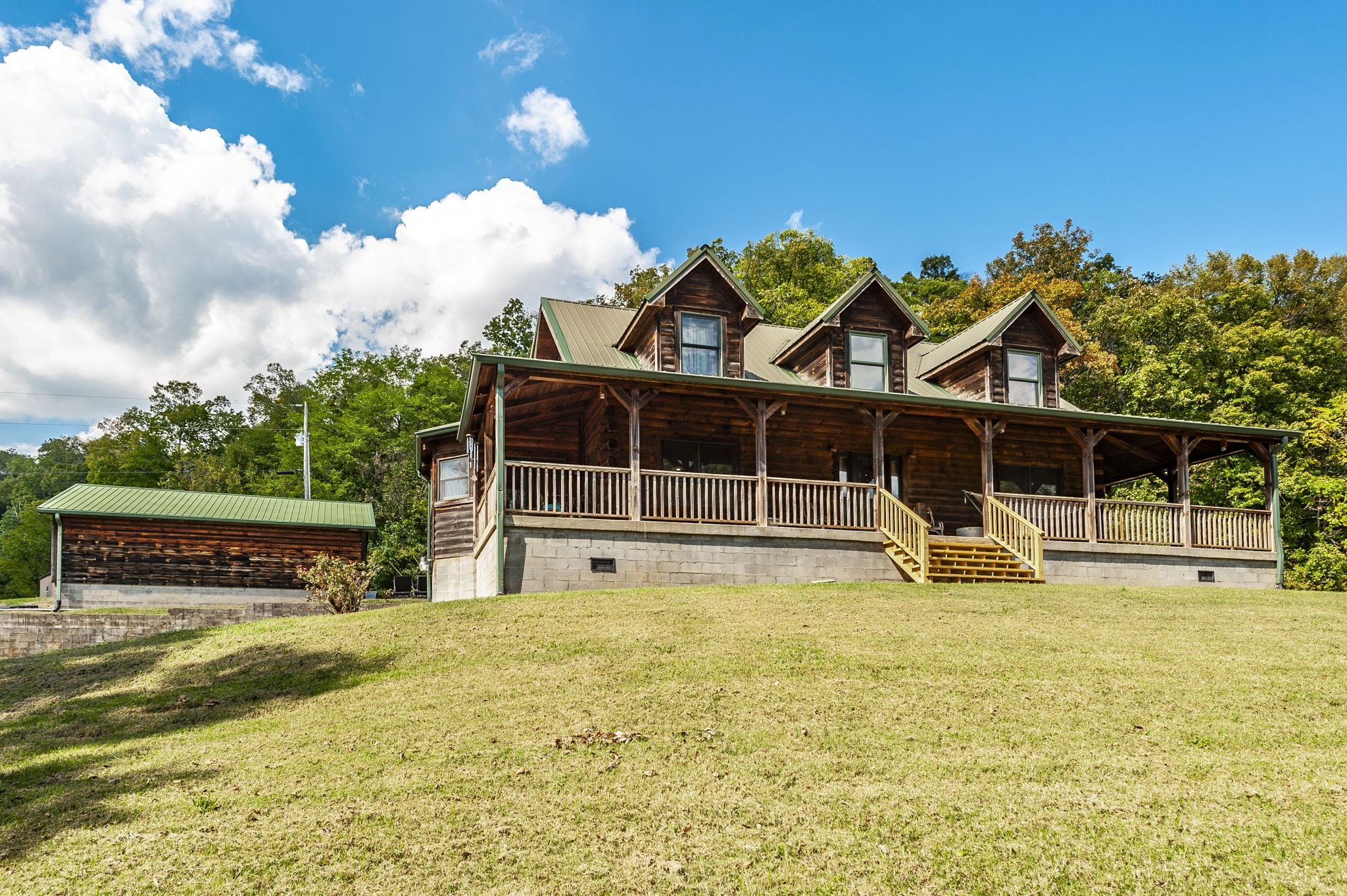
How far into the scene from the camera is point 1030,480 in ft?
77.6

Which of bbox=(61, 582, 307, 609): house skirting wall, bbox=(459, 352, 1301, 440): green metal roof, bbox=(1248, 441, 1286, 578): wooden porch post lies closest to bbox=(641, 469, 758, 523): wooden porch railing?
bbox=(459, 352, 1301, 440): green metal roof

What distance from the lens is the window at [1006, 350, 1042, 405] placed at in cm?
2356

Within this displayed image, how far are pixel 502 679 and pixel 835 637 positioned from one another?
431cm

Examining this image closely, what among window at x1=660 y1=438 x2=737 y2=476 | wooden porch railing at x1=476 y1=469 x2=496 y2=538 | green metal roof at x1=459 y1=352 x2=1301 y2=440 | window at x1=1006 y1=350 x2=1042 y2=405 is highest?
window at x1=1006 y1=350 x2=1042 y2=405

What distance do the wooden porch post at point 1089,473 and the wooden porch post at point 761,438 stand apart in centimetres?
752

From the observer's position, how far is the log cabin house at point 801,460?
56.1 feet

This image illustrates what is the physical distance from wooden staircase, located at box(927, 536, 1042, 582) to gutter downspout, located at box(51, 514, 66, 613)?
2260 cm

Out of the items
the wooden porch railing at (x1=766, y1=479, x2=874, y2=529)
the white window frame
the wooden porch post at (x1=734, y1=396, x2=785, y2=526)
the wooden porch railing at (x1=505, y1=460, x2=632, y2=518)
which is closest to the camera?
the wooden porch railing at (x1=505, y1=460, x2=632, y2=518)

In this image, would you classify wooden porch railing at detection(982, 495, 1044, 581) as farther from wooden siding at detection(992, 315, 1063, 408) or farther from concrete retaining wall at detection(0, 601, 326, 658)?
concrete retaining wall at detection(0, 601, 326, 658)

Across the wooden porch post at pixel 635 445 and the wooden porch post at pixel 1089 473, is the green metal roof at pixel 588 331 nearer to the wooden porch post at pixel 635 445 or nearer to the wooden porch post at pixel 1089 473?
the wooden porch post at pixel 635 445

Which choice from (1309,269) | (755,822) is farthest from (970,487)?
(1309,269)

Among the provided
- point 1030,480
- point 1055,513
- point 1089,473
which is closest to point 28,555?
point 1030,480

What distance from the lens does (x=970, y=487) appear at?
2278 cm

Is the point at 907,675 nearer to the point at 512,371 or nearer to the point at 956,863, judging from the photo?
the point at 956,863
